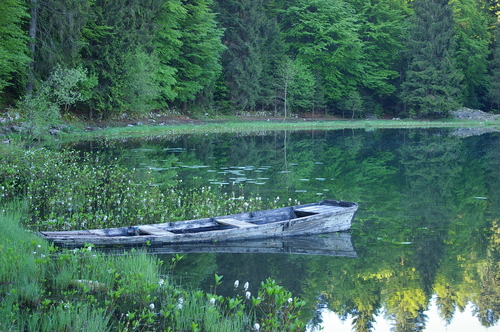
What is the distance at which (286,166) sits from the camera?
22234 mm

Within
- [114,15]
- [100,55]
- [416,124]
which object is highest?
[114,15]

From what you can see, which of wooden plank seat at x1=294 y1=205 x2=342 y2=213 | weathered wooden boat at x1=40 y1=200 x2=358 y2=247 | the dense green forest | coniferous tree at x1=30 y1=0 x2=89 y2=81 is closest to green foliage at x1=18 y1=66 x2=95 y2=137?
the dense green forest

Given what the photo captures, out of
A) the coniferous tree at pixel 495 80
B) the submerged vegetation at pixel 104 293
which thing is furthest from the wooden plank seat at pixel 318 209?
the coniferous tree at pixel 495 80

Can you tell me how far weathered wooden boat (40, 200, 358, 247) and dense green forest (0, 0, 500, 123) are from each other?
1843cm

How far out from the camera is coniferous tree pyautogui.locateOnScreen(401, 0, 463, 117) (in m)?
57.9

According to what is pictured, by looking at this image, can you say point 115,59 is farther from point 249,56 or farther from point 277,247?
point 277,247

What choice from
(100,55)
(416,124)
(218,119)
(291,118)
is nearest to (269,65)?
(291,118)

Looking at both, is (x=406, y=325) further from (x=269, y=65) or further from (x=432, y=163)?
(x=269, y=65)

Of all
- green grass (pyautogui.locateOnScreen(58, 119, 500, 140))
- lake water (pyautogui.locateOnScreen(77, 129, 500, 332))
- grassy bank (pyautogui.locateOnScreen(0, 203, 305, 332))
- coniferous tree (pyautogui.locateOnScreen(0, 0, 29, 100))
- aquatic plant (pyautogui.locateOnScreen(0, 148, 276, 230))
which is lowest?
green grass (pyautogui.locateOnScreen(58, 119, 500, 140))

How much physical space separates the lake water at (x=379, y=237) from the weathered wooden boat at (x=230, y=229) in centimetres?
43

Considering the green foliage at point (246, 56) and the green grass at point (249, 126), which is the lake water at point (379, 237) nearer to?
the green grass at point (249, 126)

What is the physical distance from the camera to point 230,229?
10.2 meters

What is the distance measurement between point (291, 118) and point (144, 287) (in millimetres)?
49649

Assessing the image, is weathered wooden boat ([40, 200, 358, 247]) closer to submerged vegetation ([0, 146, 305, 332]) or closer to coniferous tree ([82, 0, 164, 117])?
submerged vegetation ([0, 146, 305, 332])
